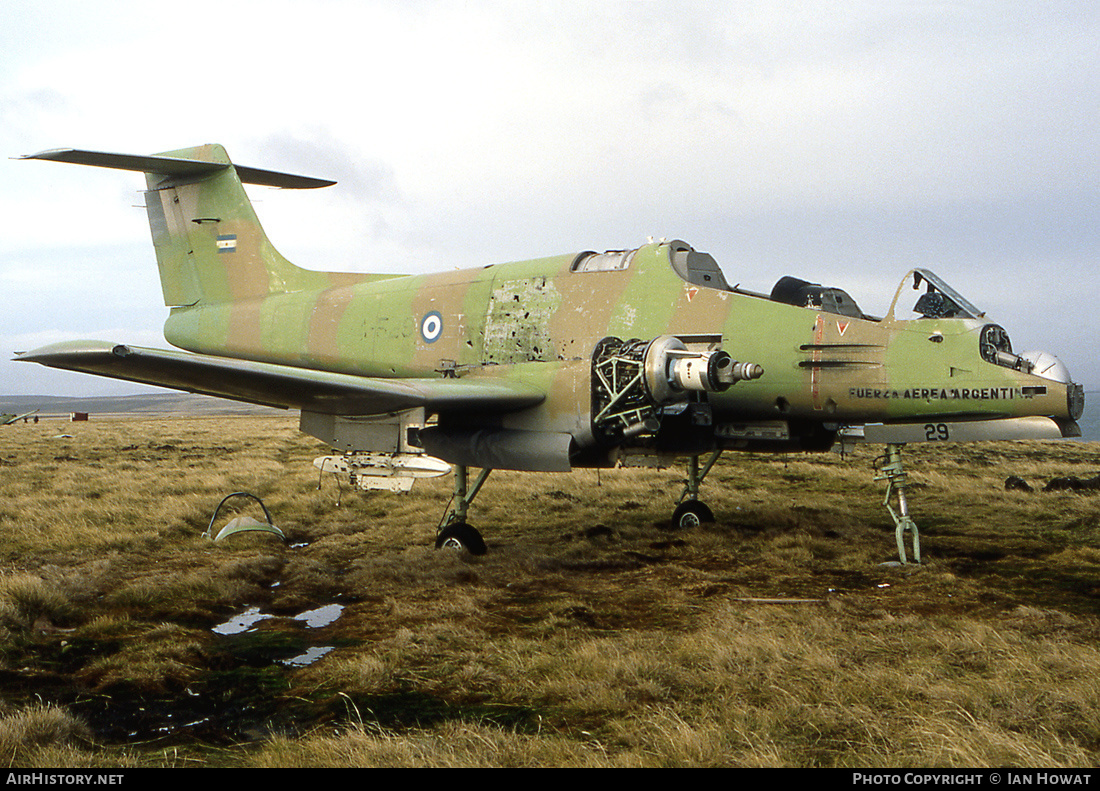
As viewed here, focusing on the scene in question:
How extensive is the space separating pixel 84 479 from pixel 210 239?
843 centimetres

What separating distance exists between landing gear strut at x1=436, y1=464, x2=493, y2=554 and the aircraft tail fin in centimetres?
555

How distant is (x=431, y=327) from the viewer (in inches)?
486

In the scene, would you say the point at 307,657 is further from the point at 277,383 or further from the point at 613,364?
the point at 613,364

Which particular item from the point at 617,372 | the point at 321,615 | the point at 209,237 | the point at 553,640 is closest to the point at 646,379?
the point at 617,372

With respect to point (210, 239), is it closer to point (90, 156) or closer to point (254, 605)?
point (90, 156)

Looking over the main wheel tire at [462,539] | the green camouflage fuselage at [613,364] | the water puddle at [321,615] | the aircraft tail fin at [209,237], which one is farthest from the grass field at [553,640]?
the aircraft tail fin at [209,237]

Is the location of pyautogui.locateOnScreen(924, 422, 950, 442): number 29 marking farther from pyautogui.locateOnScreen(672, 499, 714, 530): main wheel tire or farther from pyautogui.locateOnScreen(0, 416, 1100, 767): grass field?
pyautogui.locateOnScreen(672, 499, 714, 530): main wheel tire

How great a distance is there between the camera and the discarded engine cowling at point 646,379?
8.92 m

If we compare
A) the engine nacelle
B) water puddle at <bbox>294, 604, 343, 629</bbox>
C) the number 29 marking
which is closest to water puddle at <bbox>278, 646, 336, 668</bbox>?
water puddle at <bbox>294, 604, 343, 629</bbox>

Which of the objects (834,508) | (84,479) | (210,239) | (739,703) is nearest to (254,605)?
(739,703)

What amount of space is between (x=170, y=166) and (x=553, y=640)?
12.3m

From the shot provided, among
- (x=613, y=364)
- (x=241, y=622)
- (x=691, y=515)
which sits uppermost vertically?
(x=613, y=364)

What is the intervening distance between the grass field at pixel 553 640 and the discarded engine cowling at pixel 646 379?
2043mm

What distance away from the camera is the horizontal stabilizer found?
1320 centimetres
